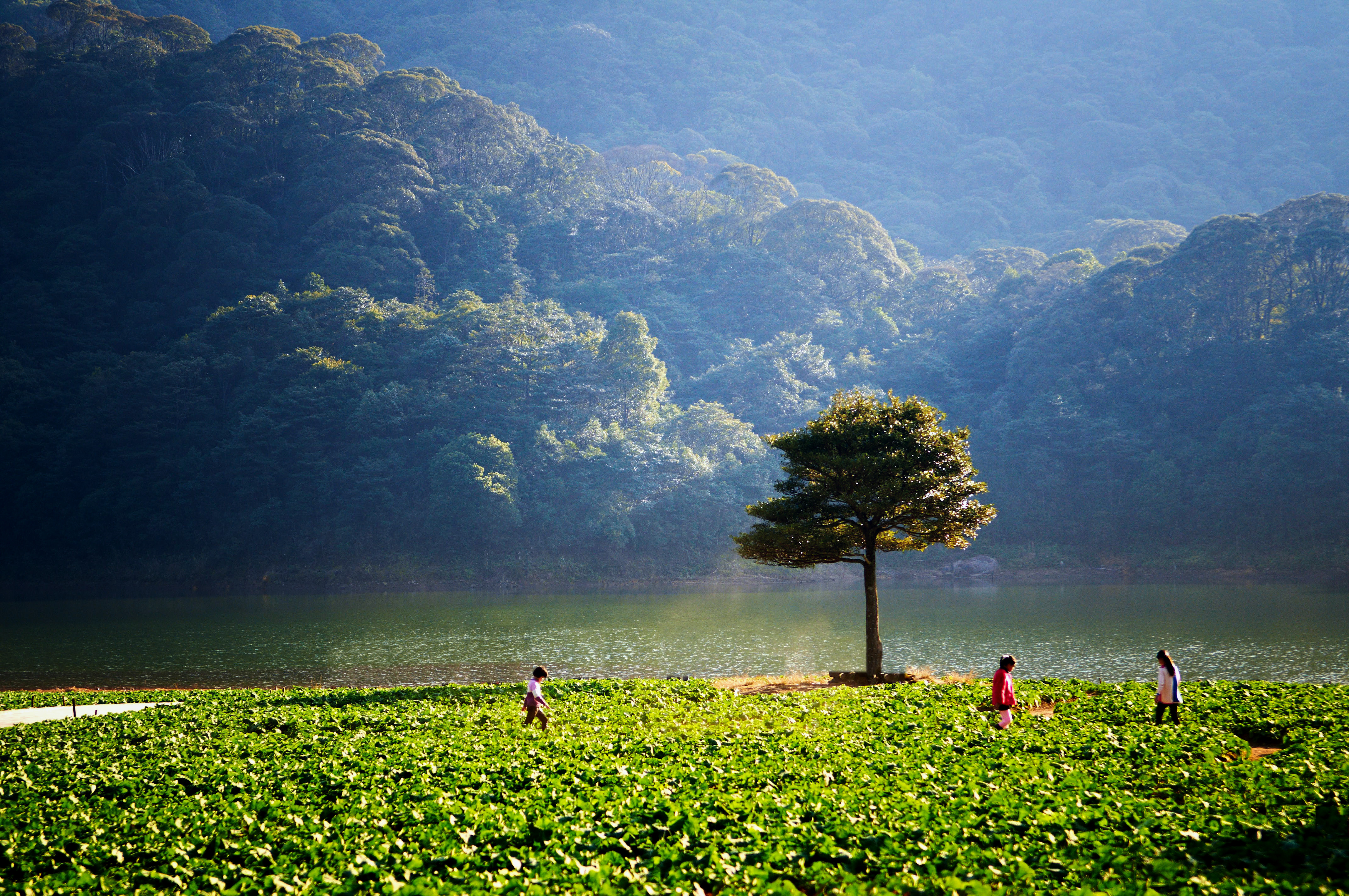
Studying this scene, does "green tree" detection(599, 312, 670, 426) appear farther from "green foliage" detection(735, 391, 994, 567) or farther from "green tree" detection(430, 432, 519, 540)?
"green foliage" detection(735, 391, 994, 567)

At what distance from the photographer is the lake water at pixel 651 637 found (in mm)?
28500

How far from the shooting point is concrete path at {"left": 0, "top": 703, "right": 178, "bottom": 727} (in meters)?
17.5

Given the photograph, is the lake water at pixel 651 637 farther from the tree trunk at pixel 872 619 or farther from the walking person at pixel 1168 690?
the walking person at pixel 1168 690

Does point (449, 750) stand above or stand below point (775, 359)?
below

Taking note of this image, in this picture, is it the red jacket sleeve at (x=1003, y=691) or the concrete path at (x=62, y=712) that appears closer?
the red jacket sleeve at (x=1003, y=691)

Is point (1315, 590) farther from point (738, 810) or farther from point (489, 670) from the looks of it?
point (738, 810)

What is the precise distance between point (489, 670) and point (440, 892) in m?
23.9

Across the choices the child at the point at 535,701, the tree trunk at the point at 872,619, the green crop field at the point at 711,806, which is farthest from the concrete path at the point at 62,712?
the tree trunk at the point at 872,619

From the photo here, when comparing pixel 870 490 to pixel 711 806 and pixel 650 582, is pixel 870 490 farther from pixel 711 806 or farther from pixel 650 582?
pixel 650 582

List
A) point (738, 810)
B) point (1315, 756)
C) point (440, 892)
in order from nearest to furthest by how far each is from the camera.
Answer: point (440, 892) → point (738, 810) → point (1315, 756)

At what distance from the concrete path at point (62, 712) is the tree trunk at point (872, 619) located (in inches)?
742

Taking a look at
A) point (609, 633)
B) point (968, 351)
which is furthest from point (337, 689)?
point (968, 351)

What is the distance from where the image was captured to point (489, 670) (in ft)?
94.8

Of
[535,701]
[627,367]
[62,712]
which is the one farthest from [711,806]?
[627,367]
